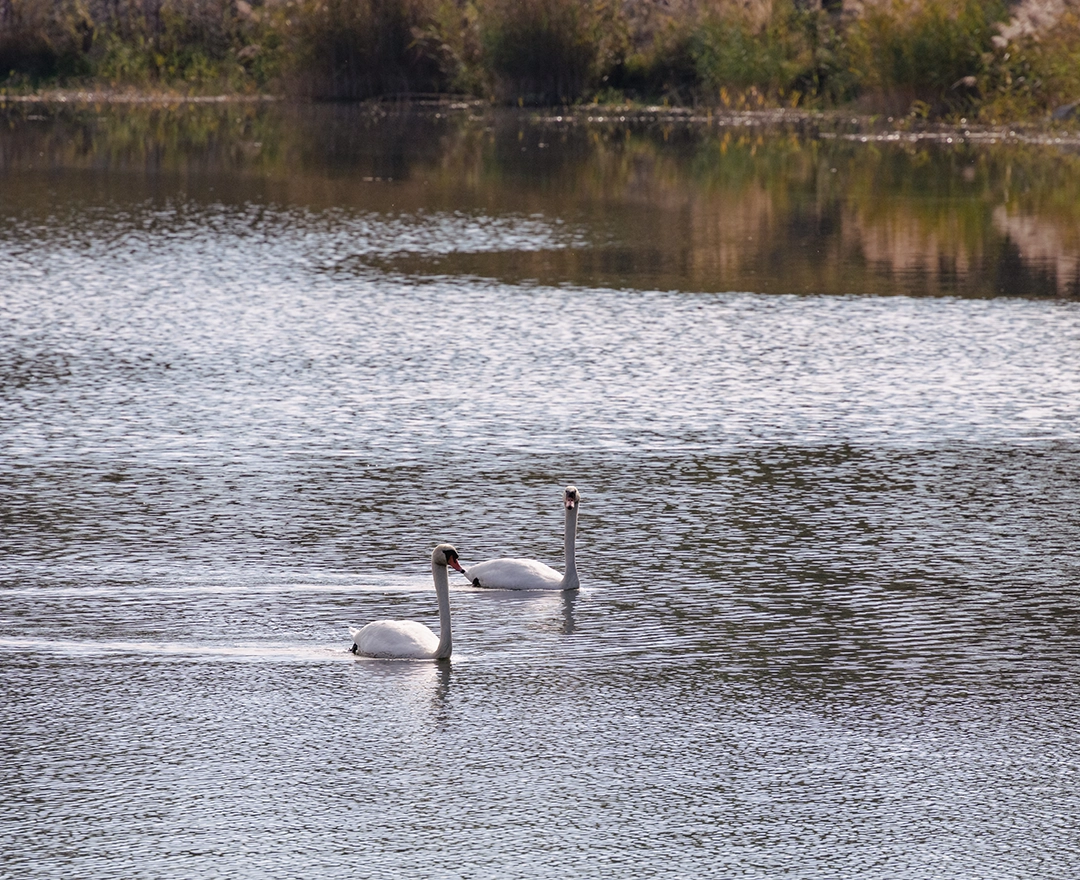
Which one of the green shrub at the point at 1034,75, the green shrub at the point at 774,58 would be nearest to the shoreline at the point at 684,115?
the green shrub at the point at 1034,75

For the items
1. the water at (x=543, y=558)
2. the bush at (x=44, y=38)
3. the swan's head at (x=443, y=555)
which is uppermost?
the bush at (x=44, y=38)

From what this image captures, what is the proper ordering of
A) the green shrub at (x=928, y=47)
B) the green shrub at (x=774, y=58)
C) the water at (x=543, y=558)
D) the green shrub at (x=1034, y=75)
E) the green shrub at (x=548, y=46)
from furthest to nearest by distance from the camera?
the green shrub at (x=548, y=46) → the green shrub at (x=774, y=58) → the green shrub at (x=928, y=47) → the green shrub at (x=1034, y=75) → the water at (x=543, y=558)

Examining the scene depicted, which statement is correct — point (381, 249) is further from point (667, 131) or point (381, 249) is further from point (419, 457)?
point (667, 131)

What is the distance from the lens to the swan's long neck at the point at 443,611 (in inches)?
255

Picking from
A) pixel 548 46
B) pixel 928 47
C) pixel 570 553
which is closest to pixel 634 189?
pixel 928 47

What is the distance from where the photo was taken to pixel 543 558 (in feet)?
26.0

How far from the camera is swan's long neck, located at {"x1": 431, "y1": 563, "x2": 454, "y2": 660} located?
649 cm

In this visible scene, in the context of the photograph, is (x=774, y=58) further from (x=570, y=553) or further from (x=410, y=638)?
(x=410, y=638)

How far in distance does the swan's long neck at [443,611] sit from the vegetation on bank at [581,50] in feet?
85.3

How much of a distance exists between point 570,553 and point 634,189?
15.9m

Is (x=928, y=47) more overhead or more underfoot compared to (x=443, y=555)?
more overhead

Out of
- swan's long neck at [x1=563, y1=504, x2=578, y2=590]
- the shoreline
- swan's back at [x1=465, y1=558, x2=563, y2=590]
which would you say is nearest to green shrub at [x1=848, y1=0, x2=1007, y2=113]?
the shoreline

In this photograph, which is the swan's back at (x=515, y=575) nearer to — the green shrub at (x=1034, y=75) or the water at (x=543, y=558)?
the water at (x=543, y=558)

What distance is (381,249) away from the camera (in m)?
17.7
